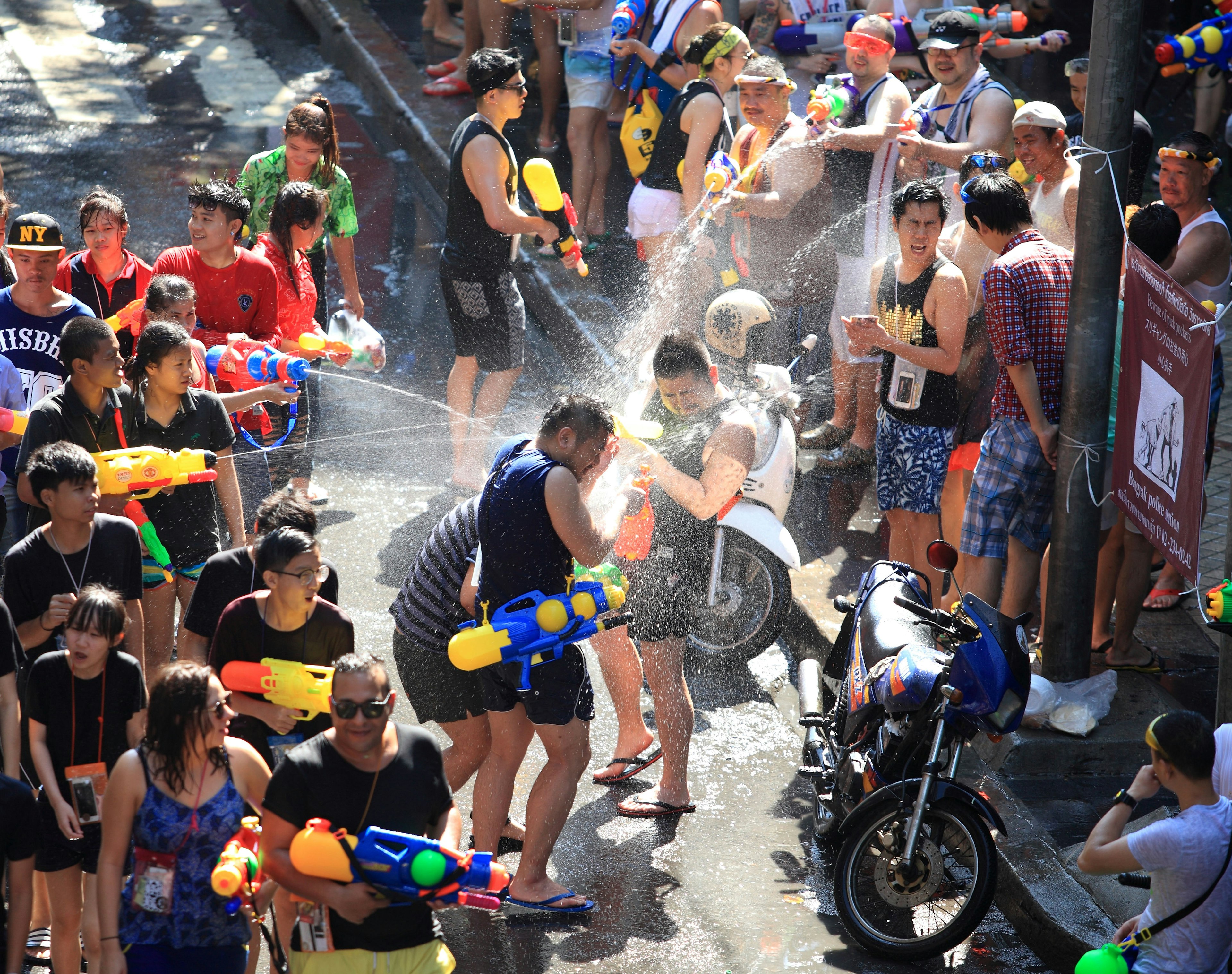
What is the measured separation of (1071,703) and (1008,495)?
890mm

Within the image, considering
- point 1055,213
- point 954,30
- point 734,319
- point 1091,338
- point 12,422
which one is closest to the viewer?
point 1091,338

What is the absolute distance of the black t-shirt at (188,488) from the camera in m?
5.24

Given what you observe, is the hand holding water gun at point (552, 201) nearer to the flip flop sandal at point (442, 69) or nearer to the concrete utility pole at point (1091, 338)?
the concrete utility pole at point (1091, 338)

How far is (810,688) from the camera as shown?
5754mm

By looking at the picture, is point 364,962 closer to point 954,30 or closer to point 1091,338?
point 1091,338

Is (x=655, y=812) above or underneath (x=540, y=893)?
underneath

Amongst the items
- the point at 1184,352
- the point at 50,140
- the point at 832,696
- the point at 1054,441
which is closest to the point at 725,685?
the point at 832,696

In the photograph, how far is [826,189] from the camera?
7.75 m

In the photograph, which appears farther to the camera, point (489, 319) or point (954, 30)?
point (954, 30)

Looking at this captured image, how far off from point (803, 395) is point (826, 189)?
1.28 metres

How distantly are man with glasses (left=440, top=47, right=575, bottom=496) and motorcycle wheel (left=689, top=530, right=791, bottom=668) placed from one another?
1.84 meters

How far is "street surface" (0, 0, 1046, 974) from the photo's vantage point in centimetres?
463

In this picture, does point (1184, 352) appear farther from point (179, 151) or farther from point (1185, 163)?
point (179, 151)

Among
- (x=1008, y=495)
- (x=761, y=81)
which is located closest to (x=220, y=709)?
(x=1008, y=495)
